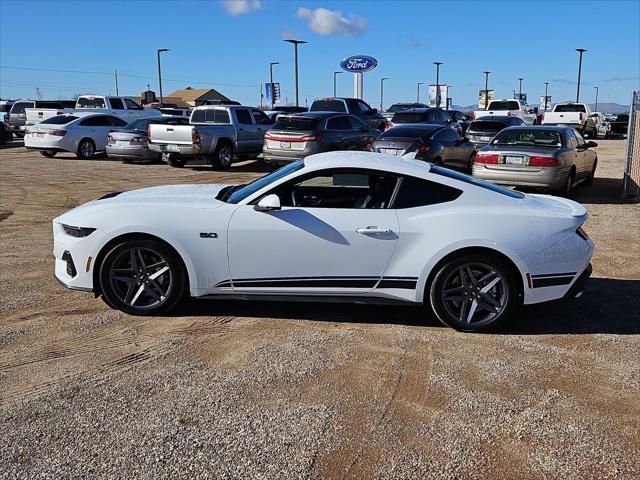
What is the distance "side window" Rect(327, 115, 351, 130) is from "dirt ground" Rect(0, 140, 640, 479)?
35.7 feet

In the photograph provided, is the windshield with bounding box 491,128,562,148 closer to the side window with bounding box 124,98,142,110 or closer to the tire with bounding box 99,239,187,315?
the tire with bounding box 99,239,187,315

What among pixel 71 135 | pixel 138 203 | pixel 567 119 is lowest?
pixel 138 203

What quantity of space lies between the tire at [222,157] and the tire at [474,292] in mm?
13633

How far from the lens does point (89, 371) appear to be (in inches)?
165

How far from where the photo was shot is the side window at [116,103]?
2609cm

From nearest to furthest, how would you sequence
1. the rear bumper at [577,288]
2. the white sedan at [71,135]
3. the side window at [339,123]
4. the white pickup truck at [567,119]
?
the rear bumper at [577,288] < the side window at [339,123] < the white sedan at [71,135] < the white pickup truck at [567,119]

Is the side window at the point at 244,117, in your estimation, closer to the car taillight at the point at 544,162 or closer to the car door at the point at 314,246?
the car taillight at the point at 544,162

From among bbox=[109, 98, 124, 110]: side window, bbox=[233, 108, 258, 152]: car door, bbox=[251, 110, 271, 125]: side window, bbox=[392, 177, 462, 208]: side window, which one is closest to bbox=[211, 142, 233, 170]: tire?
bbox=[233, 108, 258, 152]: car door

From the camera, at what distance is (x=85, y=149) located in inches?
836

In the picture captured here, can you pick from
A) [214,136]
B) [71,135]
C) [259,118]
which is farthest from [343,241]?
[71,135]

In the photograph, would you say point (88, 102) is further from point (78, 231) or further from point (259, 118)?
point (78, 231)

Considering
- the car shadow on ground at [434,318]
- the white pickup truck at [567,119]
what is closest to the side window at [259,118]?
the car shadow on ground at [434,318]

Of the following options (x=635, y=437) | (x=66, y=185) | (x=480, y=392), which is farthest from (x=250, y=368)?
(x=66, y=185)

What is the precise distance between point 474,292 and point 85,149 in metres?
19.1
